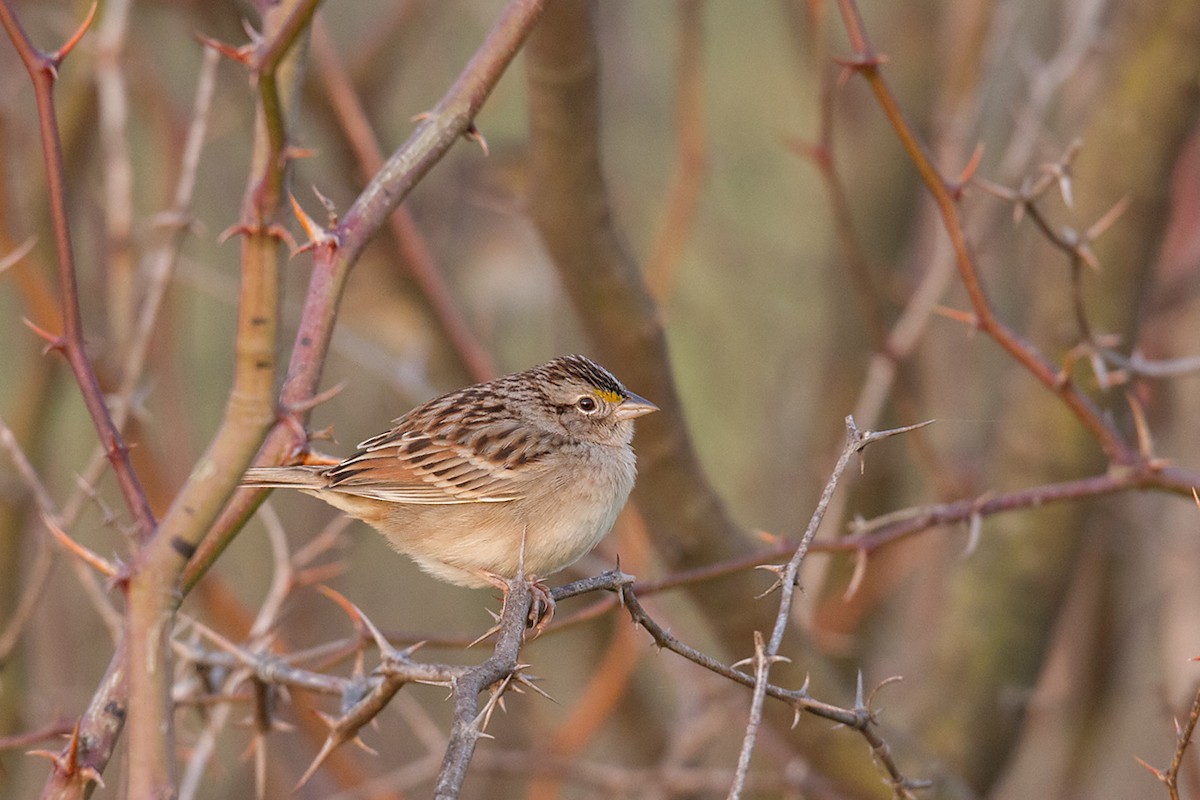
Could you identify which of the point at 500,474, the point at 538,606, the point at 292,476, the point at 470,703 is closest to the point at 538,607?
the point at 538,606

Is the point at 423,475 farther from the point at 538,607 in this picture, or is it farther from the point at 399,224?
the point at 399,224

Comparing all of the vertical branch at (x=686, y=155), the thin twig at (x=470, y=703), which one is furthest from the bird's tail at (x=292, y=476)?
the vertical branch at (x=686, y=155)

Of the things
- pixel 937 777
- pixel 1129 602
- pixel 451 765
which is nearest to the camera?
pixel 451 765

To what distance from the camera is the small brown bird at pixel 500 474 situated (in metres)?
4.05

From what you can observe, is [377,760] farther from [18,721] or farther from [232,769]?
[18,721]

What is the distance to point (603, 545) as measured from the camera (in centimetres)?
692

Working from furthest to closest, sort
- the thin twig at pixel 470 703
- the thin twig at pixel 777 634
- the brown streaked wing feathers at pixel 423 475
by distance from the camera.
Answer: the brown streaked wing feathers at pixel 423 475, the thin twig at pixel 777 634, the thin twig at pixel 470 703

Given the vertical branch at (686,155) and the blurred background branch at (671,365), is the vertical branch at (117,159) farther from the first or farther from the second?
the vertical branch at (686,155)

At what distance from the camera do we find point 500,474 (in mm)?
4215

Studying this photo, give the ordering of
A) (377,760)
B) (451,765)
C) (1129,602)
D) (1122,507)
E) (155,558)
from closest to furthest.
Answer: (451,765) → (155,558) → (1122,507) → (1129,602) → (377,760)

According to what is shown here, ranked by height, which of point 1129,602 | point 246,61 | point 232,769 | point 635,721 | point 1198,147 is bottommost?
point 232,769

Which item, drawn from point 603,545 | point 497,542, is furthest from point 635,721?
point 497,542

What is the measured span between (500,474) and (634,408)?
48 cm

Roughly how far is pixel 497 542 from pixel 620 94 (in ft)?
16.6
